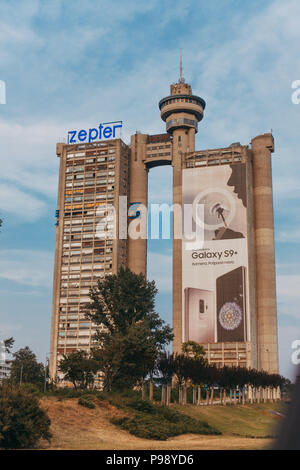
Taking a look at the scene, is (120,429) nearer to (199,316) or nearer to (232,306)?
(232,306)

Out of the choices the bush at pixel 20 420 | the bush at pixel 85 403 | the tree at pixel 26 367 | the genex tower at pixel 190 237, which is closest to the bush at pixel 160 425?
the bush at pixel 85 403

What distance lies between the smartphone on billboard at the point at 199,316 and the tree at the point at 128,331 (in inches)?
3174

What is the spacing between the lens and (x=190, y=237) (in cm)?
15925

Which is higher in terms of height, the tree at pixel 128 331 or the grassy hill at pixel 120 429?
the tree at pixel 128 331

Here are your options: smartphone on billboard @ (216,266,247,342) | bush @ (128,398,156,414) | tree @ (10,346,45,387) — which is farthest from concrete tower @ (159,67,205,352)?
bush @ (128,398,156,414)

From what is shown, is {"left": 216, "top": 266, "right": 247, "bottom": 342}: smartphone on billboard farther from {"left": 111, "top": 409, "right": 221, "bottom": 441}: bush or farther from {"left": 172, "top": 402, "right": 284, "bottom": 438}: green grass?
{"left": 111, "top": 409, "right": 221, "bottom": 441}: bush

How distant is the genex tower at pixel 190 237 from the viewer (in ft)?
498

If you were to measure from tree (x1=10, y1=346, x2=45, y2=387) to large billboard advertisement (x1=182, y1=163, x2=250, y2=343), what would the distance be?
41.0 m

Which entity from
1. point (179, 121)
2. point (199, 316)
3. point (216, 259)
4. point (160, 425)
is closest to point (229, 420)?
point (160, 425)

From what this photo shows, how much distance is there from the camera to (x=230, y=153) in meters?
166

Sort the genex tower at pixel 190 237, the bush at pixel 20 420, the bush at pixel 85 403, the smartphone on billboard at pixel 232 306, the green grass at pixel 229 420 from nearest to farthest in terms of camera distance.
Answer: the bush at pixel 20 420, the bush at pixel 85 403, the green grass at pixel 229 420, the smartphone on billboard at pixel 232 306, the genex tower at pixel 190 237

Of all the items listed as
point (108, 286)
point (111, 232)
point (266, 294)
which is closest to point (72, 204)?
point (111, 232)

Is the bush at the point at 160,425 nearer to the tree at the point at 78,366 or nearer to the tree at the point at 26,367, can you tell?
the tree at the point at 78,366
